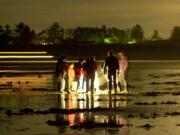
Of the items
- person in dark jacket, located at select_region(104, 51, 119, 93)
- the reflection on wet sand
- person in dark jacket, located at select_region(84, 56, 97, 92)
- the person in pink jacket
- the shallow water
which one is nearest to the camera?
the shallow water

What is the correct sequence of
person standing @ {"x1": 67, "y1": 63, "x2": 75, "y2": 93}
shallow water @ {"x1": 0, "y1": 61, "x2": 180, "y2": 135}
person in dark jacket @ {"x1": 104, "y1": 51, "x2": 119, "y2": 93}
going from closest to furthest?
shallow water @ {"x1": 0, "y1": 61, "x2": 180, "y2": 135} < person in dark jacket @ {"x1": 104, "y1": 51, "x2": 119, "y2": 93} < person standing @ {"x1": 67, "y1": 63, "x2": 75, "y2": 93}

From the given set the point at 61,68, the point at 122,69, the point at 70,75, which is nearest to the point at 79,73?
the point at 70,75

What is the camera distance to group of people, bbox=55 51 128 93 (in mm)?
37688

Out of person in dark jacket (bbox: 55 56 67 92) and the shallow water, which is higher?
person in dark jacket (bbox: 55 56 67 92)

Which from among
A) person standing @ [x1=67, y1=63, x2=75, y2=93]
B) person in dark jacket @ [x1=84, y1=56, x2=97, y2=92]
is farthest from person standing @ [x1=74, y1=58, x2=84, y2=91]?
person in dark jacket @ [x1=84, y1=56, x2=97, y2=92]


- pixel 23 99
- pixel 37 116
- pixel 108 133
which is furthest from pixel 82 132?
pixel 23 99

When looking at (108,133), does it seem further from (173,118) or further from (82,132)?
(173,118)

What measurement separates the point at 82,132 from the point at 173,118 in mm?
4881

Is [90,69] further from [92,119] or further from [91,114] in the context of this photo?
[92,119]

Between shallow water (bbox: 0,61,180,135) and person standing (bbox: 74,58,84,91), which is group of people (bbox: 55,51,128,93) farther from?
shallow water (bbox: 0,61,180,135)

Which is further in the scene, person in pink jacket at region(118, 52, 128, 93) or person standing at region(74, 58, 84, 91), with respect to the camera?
person in pink jacket at region(118, 52, 128, 93)

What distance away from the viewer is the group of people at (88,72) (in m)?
37.7

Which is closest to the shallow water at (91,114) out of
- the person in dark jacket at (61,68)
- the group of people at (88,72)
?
the group of people at (88,72)

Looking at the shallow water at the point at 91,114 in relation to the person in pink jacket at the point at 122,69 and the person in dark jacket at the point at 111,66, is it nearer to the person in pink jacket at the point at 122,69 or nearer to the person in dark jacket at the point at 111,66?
the person in pink jacket at the point at 122,69
